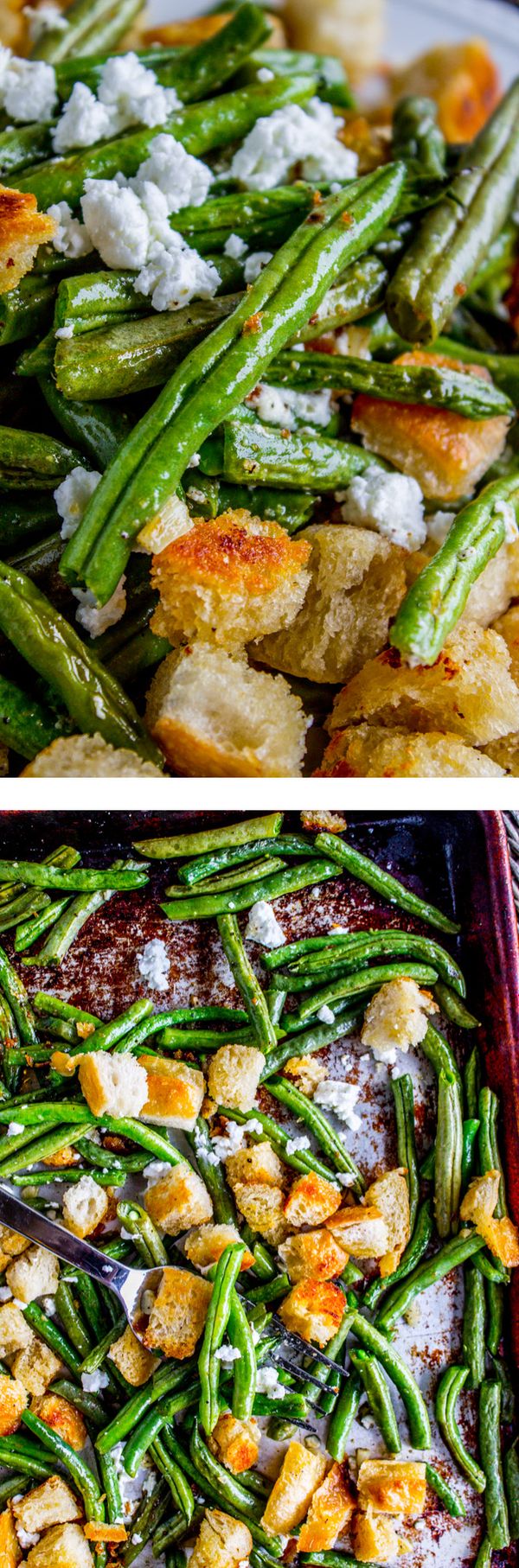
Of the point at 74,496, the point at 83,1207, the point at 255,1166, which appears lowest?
the point at 255,1166

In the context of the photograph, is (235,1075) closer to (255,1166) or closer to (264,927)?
(255,1166)

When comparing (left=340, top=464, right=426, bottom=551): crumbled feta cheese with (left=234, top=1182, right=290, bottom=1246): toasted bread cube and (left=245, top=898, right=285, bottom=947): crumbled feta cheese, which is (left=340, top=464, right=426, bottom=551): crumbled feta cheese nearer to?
(left=245, top=898, right=285, bottom=947): crumbled feta cheese

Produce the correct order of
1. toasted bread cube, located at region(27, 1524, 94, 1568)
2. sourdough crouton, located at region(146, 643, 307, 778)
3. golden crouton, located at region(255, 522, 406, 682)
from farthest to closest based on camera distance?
toasted bread cube, located at region(27, 1524, 94, 1568) < golden crouton, located at region(255, 522, 406, 682) < sourdough crouton, located at region(146, 643, 307, 778)

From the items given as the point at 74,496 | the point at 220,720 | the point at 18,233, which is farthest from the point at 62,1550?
the point at 18,233

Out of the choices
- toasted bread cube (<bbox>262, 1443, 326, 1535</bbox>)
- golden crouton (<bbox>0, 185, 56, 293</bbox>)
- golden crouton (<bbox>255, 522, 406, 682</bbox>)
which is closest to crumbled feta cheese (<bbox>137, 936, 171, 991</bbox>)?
golden crouton (<bbox>255, 522, 406, 682</bbox>)

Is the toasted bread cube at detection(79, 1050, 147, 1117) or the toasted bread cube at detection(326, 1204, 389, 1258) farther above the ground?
the toasted bread cube at detection(79, 1050, 147, 1117)

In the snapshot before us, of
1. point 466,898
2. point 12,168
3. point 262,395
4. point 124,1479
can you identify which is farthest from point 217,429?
point 124,1479
